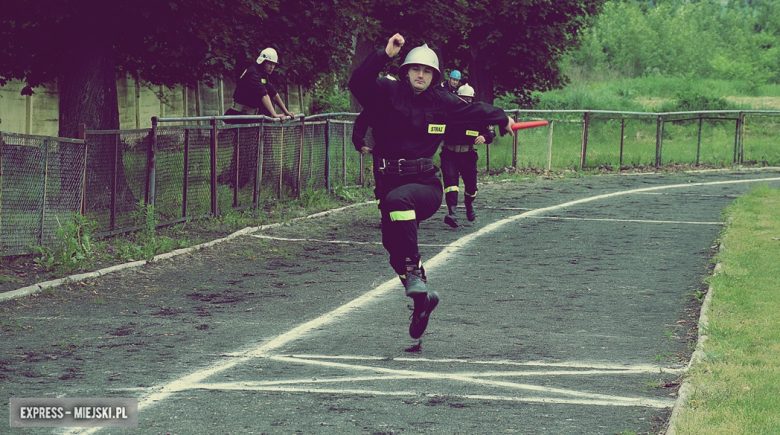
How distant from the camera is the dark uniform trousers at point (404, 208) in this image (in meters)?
7.98

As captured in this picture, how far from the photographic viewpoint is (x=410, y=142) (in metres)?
8.08

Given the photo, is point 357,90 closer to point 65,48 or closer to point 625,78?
point 65,48

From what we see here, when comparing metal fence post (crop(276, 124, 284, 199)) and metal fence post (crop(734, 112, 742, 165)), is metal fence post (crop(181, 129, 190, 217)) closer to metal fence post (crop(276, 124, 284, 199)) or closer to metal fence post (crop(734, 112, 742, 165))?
metal fence post (crop(276, 124, 284, 199))

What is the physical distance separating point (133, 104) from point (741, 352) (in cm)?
2447

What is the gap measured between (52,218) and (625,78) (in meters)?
49.3

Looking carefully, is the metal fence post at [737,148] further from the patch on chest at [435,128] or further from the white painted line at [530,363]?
the white painted line at [530,363]

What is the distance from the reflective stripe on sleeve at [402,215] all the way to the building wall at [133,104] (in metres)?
14.8

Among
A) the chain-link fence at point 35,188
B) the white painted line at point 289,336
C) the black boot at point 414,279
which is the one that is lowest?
the white painted line at point 289,336

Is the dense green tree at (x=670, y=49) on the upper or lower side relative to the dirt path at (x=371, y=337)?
upper

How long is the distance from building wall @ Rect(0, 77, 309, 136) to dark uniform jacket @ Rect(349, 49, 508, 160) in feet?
47.8

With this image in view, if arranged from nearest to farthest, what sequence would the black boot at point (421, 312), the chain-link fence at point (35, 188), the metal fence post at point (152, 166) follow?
the black boot at point (421, 312), the chain-link fence at point (35, 188), the metal fence post at point (152, 166)

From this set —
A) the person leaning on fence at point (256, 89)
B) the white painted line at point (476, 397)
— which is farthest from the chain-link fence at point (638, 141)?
the white painted line at point (476, 397)

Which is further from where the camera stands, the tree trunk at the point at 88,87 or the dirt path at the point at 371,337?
the tree trunk at the point at 88,87

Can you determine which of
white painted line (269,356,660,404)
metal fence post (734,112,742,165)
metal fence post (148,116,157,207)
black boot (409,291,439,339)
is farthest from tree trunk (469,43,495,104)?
white painted line (269,356,660,404)
